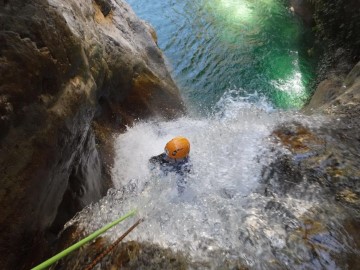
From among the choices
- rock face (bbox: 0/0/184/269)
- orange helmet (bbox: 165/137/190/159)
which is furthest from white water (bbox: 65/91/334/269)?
rock face (bbox: 0/0/184/269)

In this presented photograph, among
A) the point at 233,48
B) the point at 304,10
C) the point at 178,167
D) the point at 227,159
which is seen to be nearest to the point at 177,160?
the point at 178,167

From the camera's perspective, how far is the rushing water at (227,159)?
270cm

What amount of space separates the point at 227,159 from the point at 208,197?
1172 mm

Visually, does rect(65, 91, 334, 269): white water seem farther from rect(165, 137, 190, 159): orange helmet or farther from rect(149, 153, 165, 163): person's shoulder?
rect(165, 137, 190, 159): orange helmet

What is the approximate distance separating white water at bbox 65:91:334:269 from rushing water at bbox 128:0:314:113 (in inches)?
99.1

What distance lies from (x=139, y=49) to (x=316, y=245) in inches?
215

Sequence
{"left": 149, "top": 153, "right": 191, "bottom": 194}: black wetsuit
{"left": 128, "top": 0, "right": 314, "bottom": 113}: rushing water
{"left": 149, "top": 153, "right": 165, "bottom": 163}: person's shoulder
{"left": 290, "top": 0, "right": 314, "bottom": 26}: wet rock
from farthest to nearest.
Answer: {"left": 290, "top": 0, "right": 314, "bottom": 26}: wet rock, {"left": 128, "top": 0, "right": 314, "bottom": 113}: rushing water, {"left": 149, "top": 153, "right": 165, "bottom": 163}: person's shoulder, {"left": 149, "top": 153, "right": 191, "bottom": 194}: black wetsuit

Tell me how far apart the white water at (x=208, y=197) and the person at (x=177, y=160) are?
0.10 meters

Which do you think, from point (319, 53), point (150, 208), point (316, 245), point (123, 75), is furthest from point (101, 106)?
point (319, 53)

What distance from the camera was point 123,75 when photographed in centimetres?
552

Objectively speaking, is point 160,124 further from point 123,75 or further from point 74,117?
point 74,117

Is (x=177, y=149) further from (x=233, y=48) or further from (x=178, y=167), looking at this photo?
(x=233, y=48)

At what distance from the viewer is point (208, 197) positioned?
364 centimetres

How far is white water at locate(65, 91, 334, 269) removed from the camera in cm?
273
